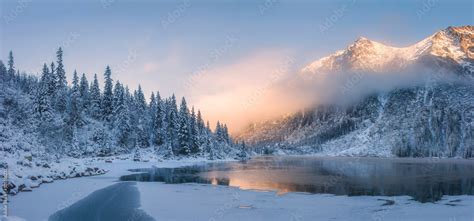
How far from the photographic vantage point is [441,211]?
3102 cm

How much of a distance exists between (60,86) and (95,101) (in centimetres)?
1159

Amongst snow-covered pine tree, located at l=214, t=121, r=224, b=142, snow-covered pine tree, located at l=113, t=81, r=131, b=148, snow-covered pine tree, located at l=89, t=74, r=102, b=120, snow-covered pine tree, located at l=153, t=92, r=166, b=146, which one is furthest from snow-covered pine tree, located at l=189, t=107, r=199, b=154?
snow-covered pine tree, located at l=214, t=121, r=224, b=142

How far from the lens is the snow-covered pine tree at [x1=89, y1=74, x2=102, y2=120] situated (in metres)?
120

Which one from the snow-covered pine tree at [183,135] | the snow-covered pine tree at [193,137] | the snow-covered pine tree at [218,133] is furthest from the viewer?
the snow-covered pine tree at [218,133]

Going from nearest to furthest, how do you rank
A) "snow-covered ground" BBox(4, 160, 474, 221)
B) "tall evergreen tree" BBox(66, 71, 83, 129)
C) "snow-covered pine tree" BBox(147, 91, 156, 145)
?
"snow-covered ground" BBox(4, 160, 474, 221)
"tall evergreen tree" BBox(66, 71, 83, 129)
"snow-covered pine tree" BBox(147, 91, 156, 145)

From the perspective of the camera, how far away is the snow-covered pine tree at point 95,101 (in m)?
120

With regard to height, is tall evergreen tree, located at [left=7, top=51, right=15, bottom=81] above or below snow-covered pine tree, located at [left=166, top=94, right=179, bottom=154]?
above

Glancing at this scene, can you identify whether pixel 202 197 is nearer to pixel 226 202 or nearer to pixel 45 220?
pixel 226 202

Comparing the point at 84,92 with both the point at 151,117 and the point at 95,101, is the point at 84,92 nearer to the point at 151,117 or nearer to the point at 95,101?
the point at 95,101

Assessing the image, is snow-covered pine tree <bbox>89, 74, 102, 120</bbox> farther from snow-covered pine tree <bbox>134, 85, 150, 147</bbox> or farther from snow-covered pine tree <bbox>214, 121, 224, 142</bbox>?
snow-covered pine tree <bbox>214, 121, 224, 142</bbox>

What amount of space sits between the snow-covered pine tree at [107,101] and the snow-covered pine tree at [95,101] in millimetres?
1281

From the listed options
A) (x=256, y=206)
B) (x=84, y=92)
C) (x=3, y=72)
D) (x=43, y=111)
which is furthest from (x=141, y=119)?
(x=256, y=206)

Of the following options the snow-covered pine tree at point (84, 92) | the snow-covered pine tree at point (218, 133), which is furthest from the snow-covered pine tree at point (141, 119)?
the snow-covered pine tree at point (218, 133)

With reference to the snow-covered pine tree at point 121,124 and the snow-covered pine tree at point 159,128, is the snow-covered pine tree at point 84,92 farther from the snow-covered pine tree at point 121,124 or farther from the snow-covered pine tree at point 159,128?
the snow-covered pine tree at point 159,128
